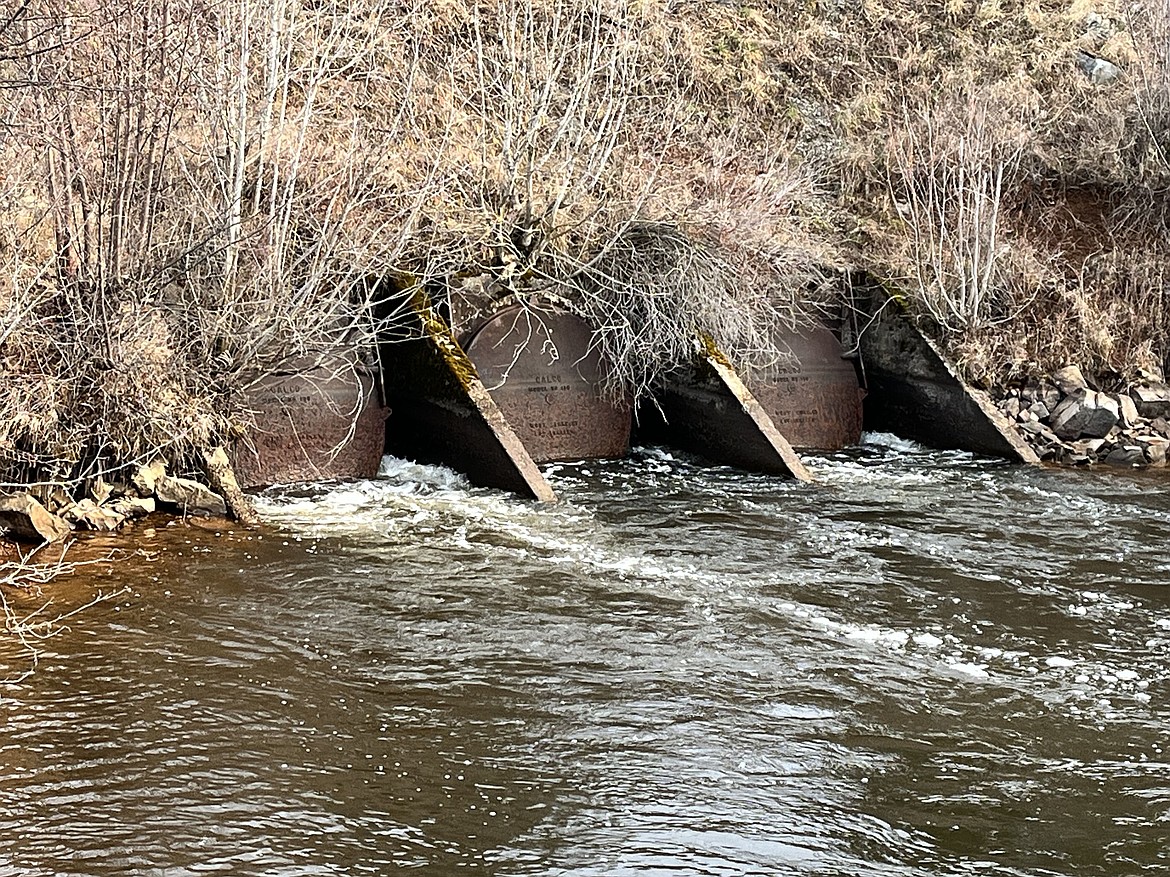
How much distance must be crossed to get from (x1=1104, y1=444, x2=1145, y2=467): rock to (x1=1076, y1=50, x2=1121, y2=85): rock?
7900mm

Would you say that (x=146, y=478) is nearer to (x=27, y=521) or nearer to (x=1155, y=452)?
(x=27, y=521)

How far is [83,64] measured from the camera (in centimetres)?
923

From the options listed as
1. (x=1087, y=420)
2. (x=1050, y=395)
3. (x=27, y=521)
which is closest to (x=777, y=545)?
(x=27, y=521)

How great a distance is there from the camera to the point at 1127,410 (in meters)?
12.9

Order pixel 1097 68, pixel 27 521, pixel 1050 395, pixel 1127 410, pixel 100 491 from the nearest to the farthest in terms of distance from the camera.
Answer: pixel 27 521, pixel 100 491, pixel 1127 410, pixel 1050 395, pixel 1097 68

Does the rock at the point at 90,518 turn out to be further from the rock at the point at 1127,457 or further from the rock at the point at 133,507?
the rock at the point at 1127,457

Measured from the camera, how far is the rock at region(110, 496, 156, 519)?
29.0ft

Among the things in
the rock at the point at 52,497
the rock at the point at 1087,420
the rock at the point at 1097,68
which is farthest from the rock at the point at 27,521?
the rock at the point at 1097,68

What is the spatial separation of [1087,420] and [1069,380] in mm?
594

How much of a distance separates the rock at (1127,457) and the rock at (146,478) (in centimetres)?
875

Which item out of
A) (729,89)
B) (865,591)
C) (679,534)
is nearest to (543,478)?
(679,534)

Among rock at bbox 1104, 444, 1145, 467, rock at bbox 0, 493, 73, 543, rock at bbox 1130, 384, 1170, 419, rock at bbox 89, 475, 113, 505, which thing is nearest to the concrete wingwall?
rock at bbox 1104, 444, 1145, 467

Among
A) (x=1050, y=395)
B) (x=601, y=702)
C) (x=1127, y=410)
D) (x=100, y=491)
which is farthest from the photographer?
(x=1050, y=395)

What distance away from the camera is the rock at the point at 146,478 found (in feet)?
29.8
